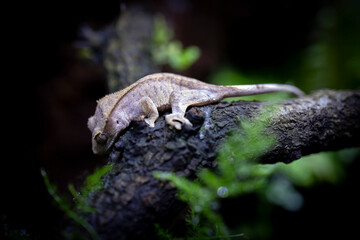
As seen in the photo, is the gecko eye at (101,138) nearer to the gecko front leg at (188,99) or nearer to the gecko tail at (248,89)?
the gecko front leg at (188,99)

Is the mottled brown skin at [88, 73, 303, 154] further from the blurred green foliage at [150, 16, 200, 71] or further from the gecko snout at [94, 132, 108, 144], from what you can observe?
the blurred green foliage at [150, 16, 200, 71]

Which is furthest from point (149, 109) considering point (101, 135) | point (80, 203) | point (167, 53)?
point (167, 53)

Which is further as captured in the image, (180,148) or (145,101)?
(145,101)

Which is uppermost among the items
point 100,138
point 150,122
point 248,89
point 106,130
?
point 248,89

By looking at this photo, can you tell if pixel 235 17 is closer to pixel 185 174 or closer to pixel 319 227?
pixel 319 227

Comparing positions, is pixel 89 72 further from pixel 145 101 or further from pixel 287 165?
pixel 287 165
